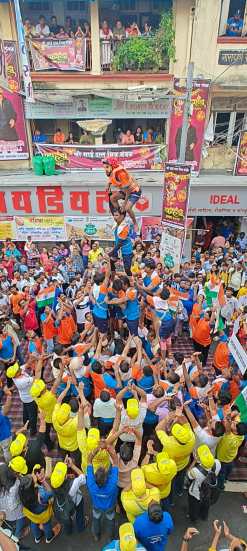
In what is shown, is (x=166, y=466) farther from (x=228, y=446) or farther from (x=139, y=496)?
(x=228, y=446)

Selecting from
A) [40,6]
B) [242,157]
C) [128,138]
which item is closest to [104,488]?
[242,157]

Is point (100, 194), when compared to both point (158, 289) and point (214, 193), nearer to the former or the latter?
point (214, 193)

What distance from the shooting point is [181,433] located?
4156 millimetres

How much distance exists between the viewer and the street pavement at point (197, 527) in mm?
4711

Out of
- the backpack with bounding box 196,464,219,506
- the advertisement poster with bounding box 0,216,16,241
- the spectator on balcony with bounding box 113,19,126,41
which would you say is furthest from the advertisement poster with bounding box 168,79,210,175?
the backpack with bounding box 196,464,219,506

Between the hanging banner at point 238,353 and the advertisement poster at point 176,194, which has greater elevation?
the advertisement poster at point 176,194

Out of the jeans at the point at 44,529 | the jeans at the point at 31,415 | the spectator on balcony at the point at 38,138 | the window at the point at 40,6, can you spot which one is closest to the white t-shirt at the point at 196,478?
the jeans at the point at 44,529

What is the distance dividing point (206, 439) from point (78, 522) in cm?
195

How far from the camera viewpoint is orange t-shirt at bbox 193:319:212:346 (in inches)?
277

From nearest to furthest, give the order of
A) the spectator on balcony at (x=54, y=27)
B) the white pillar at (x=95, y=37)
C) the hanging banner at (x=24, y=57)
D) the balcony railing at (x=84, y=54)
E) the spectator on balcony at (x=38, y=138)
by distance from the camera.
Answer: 1. the hanging banner at (x=24, y=57)
2. the white pillar at (x=95, y=37)
3. the balcony railing at (x=84, y=54)
4. the spectator on balcony at (x=54, y=27)
5. the spectator on balcony at (x=38, y=138)

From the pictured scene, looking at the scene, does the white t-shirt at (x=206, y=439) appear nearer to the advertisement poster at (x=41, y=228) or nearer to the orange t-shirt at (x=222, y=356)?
the orange t-shirt at (x=222, y=356)

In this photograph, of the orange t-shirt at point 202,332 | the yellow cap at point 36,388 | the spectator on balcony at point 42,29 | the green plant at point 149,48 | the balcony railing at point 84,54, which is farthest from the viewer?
the spectator on balcony at point 42,29

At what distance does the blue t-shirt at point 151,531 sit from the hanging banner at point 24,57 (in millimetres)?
11965

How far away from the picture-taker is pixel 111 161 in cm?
580
